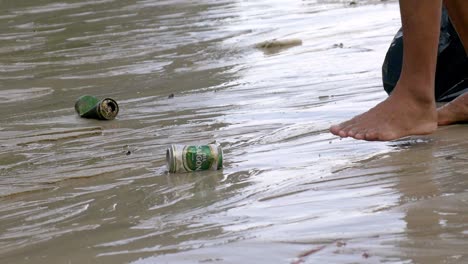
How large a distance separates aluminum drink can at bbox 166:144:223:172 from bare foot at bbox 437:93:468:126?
896 millimetres

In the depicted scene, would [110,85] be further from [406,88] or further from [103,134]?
[406,88]

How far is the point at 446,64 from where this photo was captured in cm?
418

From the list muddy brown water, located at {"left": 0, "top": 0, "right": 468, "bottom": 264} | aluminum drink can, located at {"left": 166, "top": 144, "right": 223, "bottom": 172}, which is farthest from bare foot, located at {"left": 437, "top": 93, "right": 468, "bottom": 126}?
aluminum drink can, located at {"left": 166, "top": 144, "right": 223, "bottom": 172}

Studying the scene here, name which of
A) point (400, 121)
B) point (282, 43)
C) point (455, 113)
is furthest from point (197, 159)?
point (282, 43)

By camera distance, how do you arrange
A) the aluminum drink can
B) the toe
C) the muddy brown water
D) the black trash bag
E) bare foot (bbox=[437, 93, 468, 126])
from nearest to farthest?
1. the muddy brown water
2. the aluminum drink can
3. the toe
4. bare foot (bbox=[437, 93, 468, 126])
5. the black trash bag

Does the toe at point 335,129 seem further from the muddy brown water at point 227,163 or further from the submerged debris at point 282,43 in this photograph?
the submerged debris at point 282,43

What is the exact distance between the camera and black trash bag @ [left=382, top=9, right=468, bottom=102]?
13.7 ft

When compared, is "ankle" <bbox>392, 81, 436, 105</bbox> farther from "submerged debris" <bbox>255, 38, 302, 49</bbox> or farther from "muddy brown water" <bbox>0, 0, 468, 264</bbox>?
"submerged debris" <bbox>255, 38, 302, 49</bbox>

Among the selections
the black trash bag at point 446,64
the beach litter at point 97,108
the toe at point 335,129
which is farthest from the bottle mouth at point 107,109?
the toe at point 335,129

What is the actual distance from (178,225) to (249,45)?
4594 millimetres

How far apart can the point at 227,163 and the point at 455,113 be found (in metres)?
0.90

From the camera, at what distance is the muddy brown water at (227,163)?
99.6 inches

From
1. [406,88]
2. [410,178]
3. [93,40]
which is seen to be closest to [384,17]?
[93,40]

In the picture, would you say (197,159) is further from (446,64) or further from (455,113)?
(446,64)
